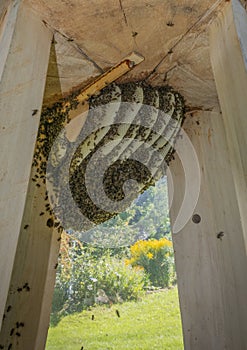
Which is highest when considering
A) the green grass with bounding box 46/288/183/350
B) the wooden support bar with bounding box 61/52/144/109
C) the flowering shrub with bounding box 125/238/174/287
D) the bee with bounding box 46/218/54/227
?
the flowering shrub with bounding box 125/238/174/287

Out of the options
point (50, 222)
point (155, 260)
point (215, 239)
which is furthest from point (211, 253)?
point (155, 260)

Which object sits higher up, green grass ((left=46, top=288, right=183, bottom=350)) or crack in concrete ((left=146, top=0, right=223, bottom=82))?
crack in concrete ((left=146, top=0, right=223, bottom=82))

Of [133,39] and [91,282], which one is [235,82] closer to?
[133,39]

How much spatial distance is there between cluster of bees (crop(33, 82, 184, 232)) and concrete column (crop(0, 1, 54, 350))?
1.61ft

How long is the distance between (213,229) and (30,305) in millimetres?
1098

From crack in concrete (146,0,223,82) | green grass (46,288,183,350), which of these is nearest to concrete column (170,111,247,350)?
crack in concrete (146,0,223,82)

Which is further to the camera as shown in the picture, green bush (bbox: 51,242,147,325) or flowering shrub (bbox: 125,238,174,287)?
flowering shrub (bbox: 125,238,174,287)

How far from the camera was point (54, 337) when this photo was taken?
5.96 m

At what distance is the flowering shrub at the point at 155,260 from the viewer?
31.2 ft

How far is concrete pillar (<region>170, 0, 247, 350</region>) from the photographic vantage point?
1140 millimetres

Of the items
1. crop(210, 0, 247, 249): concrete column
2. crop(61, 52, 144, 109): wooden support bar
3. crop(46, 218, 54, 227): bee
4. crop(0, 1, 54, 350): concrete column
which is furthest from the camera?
crop(46, 218, 54, 227): bee

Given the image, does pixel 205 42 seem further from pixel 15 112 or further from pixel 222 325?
pixel 222 325

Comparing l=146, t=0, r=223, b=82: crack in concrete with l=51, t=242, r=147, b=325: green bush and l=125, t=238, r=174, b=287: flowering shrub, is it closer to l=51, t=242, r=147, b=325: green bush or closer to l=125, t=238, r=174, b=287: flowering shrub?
l=51, t=242, r=147, b=325: green bush

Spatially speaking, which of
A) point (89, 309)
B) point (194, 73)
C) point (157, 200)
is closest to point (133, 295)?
point (89, 309)
